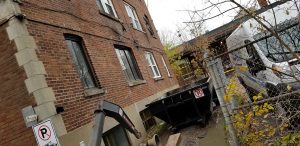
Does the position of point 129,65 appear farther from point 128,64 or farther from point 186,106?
point 186,106

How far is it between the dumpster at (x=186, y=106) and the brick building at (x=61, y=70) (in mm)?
1142

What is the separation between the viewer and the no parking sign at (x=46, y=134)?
17.5ft

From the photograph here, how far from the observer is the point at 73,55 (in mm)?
9500

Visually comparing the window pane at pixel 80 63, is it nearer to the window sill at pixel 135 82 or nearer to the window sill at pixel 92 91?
the window sill at pixel 92 91

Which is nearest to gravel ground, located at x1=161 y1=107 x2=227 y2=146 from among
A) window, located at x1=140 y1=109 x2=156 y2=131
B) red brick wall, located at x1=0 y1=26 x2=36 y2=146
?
window, located at x1=140 y1=109 x2=156 y2=131

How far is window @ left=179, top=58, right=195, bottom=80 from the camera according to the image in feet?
118

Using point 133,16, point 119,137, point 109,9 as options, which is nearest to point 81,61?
point 119,137

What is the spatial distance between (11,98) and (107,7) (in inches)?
317

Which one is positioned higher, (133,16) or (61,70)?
(133,16)

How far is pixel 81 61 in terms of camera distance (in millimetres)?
9930

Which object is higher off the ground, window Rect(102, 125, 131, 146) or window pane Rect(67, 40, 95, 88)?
window pane Rect(67, 40, 95, 88)

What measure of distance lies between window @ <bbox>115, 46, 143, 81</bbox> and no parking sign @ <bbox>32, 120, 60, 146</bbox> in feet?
25.6

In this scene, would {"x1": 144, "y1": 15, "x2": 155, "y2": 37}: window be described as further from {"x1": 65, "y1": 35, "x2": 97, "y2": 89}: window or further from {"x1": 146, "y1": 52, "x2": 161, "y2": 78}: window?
{"x1": 65, "y1": 35, "x2": 97, "y2": 89}: window

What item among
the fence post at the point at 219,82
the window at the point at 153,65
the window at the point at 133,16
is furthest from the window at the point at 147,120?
the fence post at the point at 219,82
